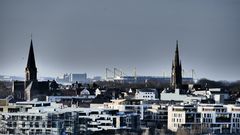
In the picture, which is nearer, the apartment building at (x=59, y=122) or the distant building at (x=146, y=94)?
the apartment building at (x=59, y=122)

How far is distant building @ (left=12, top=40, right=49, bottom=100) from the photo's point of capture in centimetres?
2078

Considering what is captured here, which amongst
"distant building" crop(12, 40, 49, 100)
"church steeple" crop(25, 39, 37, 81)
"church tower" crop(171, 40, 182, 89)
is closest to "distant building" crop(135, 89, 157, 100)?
"church tower" crop(171, 40, 182, 89)

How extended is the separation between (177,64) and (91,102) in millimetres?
6127

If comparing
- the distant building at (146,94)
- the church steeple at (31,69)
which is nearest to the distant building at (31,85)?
the church steeple at (31,69)

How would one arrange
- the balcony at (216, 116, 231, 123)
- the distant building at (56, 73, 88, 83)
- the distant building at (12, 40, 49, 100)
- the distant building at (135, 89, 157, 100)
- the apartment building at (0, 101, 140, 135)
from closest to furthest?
the apartment building at (0, 101, 140, 135), the balcony at (216, 116, 231, 123), the distant building at (12, 40, 49, 100), the distant building at (135, 89, 157, 100), the distant building at (56, 73, 88, 83)

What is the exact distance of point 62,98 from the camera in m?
20.8

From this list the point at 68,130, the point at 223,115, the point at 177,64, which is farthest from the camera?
the point at 177,64

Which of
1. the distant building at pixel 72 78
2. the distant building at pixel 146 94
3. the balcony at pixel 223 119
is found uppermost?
the distant building at pixel 72 78

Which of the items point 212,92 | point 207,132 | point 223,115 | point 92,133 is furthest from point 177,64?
point 92,133

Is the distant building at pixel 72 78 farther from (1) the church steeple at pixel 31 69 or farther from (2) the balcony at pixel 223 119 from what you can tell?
(2) the balcony at pixel 223 119

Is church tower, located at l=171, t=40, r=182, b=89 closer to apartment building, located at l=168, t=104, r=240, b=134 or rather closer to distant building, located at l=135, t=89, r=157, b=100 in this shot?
distant building, located at l=135, t=89, r=157, b=100

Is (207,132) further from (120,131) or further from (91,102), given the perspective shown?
(91,102)

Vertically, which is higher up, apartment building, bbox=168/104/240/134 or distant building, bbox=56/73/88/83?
distant building, bbox=56/73/88/83

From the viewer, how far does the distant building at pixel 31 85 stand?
2078 centimetres
